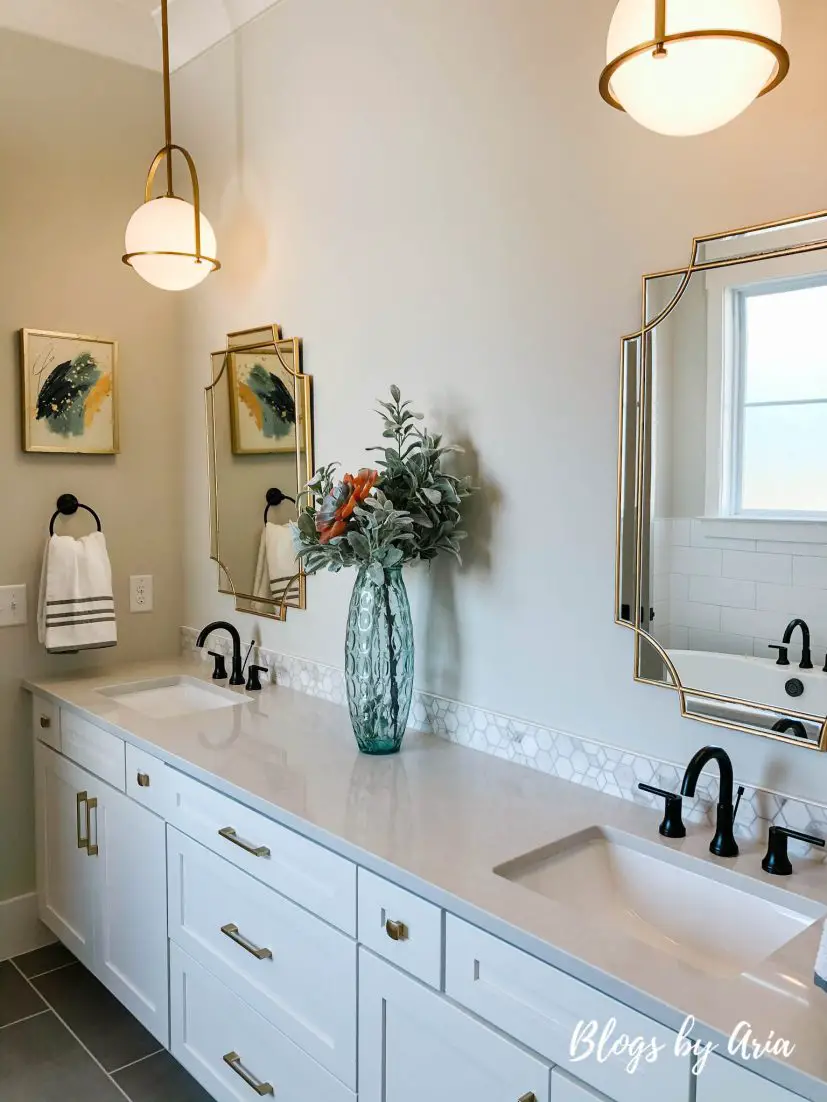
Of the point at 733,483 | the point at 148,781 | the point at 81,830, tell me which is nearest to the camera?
the point at 733,483

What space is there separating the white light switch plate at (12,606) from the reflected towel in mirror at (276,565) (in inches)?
27.6

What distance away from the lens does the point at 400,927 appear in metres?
1.43

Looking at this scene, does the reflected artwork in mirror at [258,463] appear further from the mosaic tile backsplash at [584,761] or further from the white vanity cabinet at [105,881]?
the white vanity cabinet at [105,881]

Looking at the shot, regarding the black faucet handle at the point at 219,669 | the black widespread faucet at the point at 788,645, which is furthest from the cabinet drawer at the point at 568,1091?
the black faucet handle at the point at 219,669

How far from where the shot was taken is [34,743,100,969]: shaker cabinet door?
250 cm

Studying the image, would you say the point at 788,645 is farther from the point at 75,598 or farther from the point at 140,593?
the point at 140,593

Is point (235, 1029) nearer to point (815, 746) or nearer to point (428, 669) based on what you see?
point (428, 669)

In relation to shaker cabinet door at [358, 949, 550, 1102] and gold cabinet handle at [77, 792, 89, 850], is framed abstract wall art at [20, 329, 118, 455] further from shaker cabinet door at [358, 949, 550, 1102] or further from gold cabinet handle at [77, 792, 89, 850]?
shaker cabinet door at [358, 949, 550, 1102]

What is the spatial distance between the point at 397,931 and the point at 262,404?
1665 mm

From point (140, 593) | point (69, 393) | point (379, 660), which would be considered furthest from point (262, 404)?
point (379, 660)

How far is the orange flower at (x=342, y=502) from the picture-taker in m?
1.94

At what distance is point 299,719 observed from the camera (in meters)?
2.30

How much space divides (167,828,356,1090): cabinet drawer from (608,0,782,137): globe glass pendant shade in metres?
1.40

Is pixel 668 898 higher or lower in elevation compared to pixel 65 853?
higher
